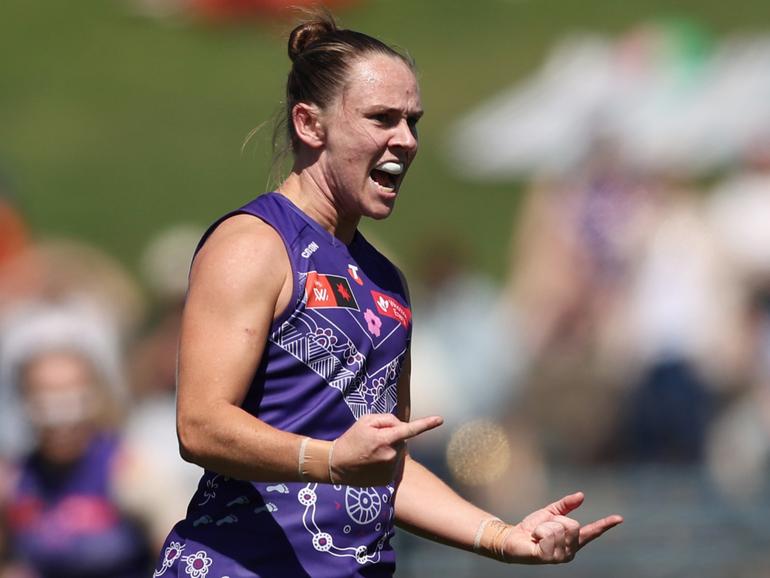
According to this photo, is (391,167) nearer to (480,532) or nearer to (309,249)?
(309,249)

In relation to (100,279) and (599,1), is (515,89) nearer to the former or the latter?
(599,1)

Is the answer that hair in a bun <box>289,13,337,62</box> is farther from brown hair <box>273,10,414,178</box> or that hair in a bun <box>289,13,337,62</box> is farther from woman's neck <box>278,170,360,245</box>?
woman's neck <box>278,170,360,245</box>

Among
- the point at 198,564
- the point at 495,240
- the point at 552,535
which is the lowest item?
the point at 198,564

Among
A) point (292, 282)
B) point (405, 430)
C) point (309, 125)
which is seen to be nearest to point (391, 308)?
point (292, 282)

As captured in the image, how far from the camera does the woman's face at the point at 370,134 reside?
3.59 m

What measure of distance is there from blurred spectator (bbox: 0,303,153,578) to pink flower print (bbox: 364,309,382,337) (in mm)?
3020

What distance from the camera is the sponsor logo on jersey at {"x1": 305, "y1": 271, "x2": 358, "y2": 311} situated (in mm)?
3467

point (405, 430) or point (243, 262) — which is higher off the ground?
point (243, 262)

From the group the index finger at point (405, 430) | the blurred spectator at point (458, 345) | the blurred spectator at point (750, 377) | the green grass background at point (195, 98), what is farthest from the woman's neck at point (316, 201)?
the green grass background at point (195, 98)

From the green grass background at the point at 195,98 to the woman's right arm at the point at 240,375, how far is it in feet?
37.4

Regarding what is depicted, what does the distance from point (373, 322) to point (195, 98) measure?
45.4ft

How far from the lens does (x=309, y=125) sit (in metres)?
3.70

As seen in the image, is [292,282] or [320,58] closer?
[292,282]

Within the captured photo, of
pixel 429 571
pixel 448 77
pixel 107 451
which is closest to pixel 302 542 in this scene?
pixel 107 451
